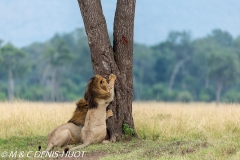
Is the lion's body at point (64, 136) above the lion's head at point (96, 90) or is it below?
below

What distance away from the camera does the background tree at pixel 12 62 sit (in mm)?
55312

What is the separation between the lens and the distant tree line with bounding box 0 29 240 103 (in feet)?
181

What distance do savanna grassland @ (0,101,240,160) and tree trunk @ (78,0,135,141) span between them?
0.39 meters

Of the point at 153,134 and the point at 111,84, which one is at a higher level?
the point at 111,84

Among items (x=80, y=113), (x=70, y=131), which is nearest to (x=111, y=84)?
(x=80, y=113)

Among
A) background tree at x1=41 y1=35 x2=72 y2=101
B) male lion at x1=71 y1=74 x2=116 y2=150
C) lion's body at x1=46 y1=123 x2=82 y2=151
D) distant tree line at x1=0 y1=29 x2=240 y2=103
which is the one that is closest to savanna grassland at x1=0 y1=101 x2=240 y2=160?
male lion at x1=71 y1=74 x2=116 y2=150

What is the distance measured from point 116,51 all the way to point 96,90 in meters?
0.98

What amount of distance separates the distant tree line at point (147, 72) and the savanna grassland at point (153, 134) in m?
37.9

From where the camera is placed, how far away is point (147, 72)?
212 feet

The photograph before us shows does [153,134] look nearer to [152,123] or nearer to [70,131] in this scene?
A: [152,123]

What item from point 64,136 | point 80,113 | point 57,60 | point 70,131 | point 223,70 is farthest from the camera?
point 57,60

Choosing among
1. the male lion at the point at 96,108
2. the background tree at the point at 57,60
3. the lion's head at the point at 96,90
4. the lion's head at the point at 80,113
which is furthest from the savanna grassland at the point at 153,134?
the background tree at the point at 57,60

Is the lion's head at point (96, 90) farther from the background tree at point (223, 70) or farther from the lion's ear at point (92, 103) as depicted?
the background tree at point (223, 70)

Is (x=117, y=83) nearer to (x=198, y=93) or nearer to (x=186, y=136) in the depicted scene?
(x=186, y=136)
